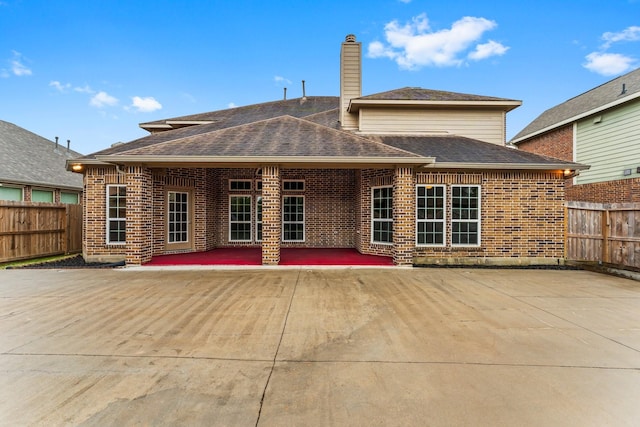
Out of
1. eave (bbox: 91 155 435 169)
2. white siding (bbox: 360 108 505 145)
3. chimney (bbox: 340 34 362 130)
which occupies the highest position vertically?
chimney (bbox: 340 34 362 130)

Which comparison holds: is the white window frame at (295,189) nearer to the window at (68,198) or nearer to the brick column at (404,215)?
the brick column at (404,215)

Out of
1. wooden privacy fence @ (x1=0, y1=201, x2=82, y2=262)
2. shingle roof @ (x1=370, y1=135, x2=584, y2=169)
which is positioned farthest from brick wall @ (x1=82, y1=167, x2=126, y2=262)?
shingle roof @ (x1=370, y1=135, x2=584, y2=169)

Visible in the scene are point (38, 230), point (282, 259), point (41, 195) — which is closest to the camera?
point (282, 259)

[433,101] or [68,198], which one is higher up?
[433,101]

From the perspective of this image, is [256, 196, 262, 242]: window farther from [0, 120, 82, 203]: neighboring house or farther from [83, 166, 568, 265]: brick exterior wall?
[0, 120, 82, 203]: neighboring house

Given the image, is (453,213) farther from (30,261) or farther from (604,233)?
(30,261)

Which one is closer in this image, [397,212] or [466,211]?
[397,212]

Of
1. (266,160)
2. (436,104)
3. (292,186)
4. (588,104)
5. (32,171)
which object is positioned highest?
(588,104)

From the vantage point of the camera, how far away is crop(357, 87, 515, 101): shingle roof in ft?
35.8

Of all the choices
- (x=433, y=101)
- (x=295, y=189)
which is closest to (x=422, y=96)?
(x=433, y=101)

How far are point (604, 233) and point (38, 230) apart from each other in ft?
55.7

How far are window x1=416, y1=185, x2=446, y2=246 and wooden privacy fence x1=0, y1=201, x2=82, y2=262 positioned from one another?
12.3m

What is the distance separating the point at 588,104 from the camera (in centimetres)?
1335

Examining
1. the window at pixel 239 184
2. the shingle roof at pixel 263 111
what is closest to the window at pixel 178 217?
the window at pixel 239 184
